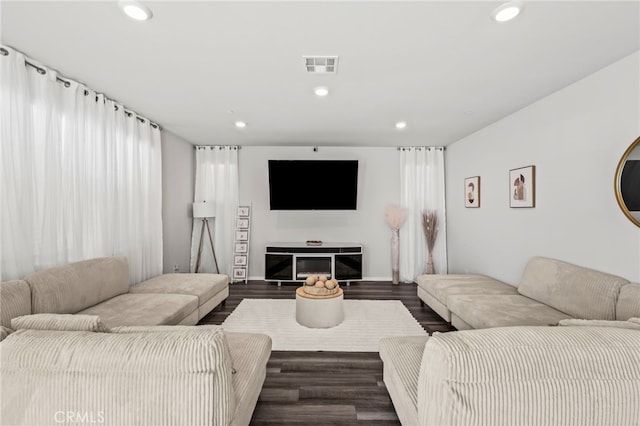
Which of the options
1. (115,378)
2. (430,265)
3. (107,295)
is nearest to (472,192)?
(430,265)

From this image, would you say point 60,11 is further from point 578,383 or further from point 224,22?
point 578,383

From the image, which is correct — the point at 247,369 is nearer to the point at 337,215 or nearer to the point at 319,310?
the point at 319,310

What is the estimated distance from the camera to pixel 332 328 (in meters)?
3.10

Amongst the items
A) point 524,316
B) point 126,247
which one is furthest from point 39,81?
point 524,316

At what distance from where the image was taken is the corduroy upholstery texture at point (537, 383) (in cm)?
99

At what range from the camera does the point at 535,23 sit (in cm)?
175

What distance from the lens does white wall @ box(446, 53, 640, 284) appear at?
222cm

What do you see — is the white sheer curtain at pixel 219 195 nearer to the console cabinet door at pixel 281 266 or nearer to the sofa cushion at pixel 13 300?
the console cabinet door at pixel 281 266

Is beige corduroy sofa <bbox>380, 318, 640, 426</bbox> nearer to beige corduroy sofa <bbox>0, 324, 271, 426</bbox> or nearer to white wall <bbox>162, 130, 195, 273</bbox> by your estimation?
beige corduroy sofa <bbox>0, 324, 271, 426</bbox>

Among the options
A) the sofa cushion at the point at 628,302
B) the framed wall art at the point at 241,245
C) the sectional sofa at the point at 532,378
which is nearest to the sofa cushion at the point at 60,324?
the sectional sofa at the point at 532,378

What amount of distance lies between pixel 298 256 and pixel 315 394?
2937 mm

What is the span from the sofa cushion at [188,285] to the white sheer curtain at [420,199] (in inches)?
135

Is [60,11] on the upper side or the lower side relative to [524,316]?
upper

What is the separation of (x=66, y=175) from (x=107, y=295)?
1232mm
